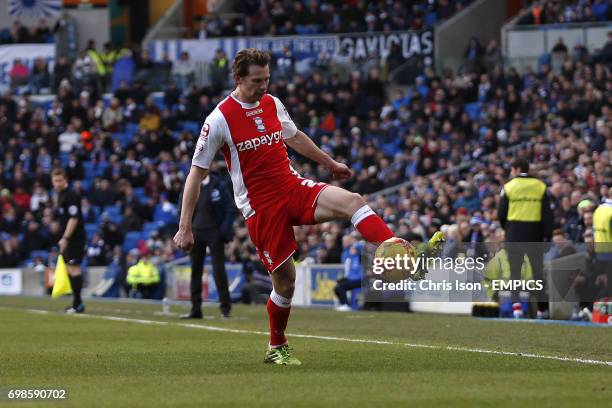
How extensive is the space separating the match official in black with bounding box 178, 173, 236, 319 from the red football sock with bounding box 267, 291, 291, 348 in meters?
7.82

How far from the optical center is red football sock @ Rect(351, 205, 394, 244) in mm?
9461

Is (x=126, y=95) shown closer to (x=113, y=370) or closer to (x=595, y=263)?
(x=595, y=263)

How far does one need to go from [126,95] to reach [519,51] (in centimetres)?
1186

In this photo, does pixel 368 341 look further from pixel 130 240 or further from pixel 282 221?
pixel 130 240

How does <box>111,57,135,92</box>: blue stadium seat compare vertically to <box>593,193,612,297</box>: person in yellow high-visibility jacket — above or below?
above

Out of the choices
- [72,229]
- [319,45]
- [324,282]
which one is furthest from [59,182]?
[319,45]

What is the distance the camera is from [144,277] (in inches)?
1139

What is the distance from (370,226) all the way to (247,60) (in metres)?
1.50

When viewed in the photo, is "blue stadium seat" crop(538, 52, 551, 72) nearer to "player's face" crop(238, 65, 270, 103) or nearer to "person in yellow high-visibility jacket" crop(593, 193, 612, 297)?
"person in yellow high-visibility jacket" crop(593, 193, 612, 297)

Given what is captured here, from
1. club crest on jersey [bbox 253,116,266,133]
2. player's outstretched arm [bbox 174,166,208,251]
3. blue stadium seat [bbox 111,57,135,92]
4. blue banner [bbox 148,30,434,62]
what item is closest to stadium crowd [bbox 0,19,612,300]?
blue stadium seat [bbox 111,57,135,92]

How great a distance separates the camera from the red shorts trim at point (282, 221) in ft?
32.5

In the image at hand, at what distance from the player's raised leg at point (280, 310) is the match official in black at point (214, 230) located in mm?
7840

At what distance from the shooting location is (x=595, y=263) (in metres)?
16.9

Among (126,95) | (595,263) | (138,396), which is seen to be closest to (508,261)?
(595,263)
